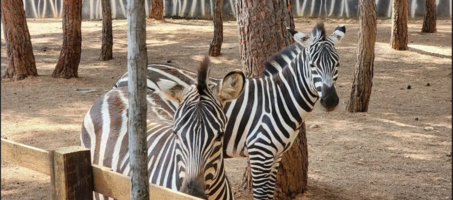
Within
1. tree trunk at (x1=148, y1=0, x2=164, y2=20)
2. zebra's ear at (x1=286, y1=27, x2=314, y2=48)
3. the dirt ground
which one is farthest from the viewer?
tree trunk at (x1=148, y1=0, x2=164, y2=20)

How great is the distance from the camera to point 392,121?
8.45m

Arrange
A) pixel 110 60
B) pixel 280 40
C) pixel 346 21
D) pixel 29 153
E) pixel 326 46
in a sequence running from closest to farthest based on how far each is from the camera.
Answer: pixel 29 153 → pixel 326 46 → pixel 280 40 → pixel 110 60 → pixel 346 21

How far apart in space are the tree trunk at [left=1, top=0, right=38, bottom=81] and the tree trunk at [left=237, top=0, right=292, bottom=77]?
6.94m

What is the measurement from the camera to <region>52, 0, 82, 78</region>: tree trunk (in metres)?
11.2

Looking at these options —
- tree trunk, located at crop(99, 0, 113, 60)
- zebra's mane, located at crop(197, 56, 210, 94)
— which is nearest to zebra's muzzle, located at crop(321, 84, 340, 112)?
zebra's mane, located at crop(197, 56, 210, 94)

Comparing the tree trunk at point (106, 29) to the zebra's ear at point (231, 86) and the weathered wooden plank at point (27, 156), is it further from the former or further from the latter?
the zebra's ear at point (231, 86)

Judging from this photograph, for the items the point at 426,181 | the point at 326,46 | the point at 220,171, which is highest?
the point at 326,46

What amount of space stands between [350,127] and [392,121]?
0.78 meters

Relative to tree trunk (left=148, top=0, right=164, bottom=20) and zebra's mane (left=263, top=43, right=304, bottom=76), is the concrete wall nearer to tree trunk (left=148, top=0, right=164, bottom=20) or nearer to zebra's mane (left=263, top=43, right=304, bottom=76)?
tree trunk (left=148, top=0, right=164, bottom=20)

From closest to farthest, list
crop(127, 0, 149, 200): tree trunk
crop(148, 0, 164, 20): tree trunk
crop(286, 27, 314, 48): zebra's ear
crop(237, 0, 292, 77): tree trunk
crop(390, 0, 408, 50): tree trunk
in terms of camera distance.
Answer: crop(127, 0, 149, 200): tree trunk
crop(286, 27, 314, 48): zebra's ear
crop(237, 0, 292, 77): tree trunk
crop(390, 0, 408, 50): tree trunk
crop(148, 0, 164, 20): tree trunk

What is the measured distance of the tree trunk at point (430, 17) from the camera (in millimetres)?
15562

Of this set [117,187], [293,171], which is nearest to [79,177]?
[117,187]

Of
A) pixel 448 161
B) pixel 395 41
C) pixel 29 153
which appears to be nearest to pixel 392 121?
pixel 448 161

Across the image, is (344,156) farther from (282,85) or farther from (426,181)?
(282,85)
